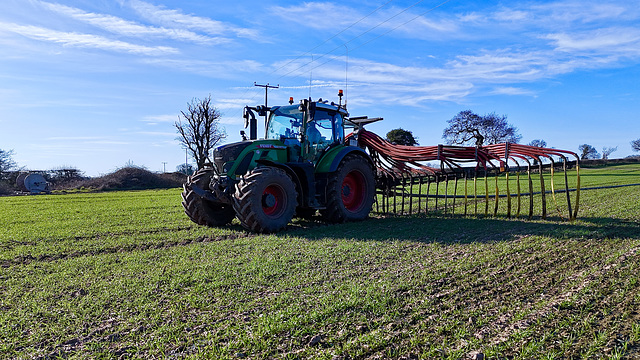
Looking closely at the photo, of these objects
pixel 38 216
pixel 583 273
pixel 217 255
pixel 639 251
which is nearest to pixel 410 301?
pixel 583 273

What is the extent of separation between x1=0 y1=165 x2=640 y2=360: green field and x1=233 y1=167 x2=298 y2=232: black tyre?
1.32 ft

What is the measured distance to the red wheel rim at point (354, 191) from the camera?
9.57m

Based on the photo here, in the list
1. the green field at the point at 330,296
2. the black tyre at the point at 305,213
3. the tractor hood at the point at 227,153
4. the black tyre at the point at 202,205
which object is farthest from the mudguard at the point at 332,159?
the black tyre at the point at 202,205

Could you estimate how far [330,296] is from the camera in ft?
12.7

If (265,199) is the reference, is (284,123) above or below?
above

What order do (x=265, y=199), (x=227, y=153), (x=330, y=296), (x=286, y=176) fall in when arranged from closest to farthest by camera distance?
(x=330, y=296)
(x=265, y=199)
(x=286, y=176)
(x=227, y=153)

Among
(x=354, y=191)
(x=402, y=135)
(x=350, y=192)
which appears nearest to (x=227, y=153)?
(x=350, y=192)

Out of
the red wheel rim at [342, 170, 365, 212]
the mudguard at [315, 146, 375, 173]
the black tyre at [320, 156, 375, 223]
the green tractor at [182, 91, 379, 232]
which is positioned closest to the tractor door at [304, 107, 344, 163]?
the green tractor at [182, 91, 379, 232]

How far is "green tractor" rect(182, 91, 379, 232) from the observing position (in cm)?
756

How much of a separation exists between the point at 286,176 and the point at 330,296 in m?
4.22

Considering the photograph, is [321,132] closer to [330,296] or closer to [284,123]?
[284,123]

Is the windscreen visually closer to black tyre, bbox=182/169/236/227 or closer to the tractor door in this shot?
the tractor door

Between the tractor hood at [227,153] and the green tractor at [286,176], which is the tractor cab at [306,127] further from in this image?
the tractor hood at [227,153]

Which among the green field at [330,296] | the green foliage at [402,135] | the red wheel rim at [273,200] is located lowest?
the green field at [330,296]
